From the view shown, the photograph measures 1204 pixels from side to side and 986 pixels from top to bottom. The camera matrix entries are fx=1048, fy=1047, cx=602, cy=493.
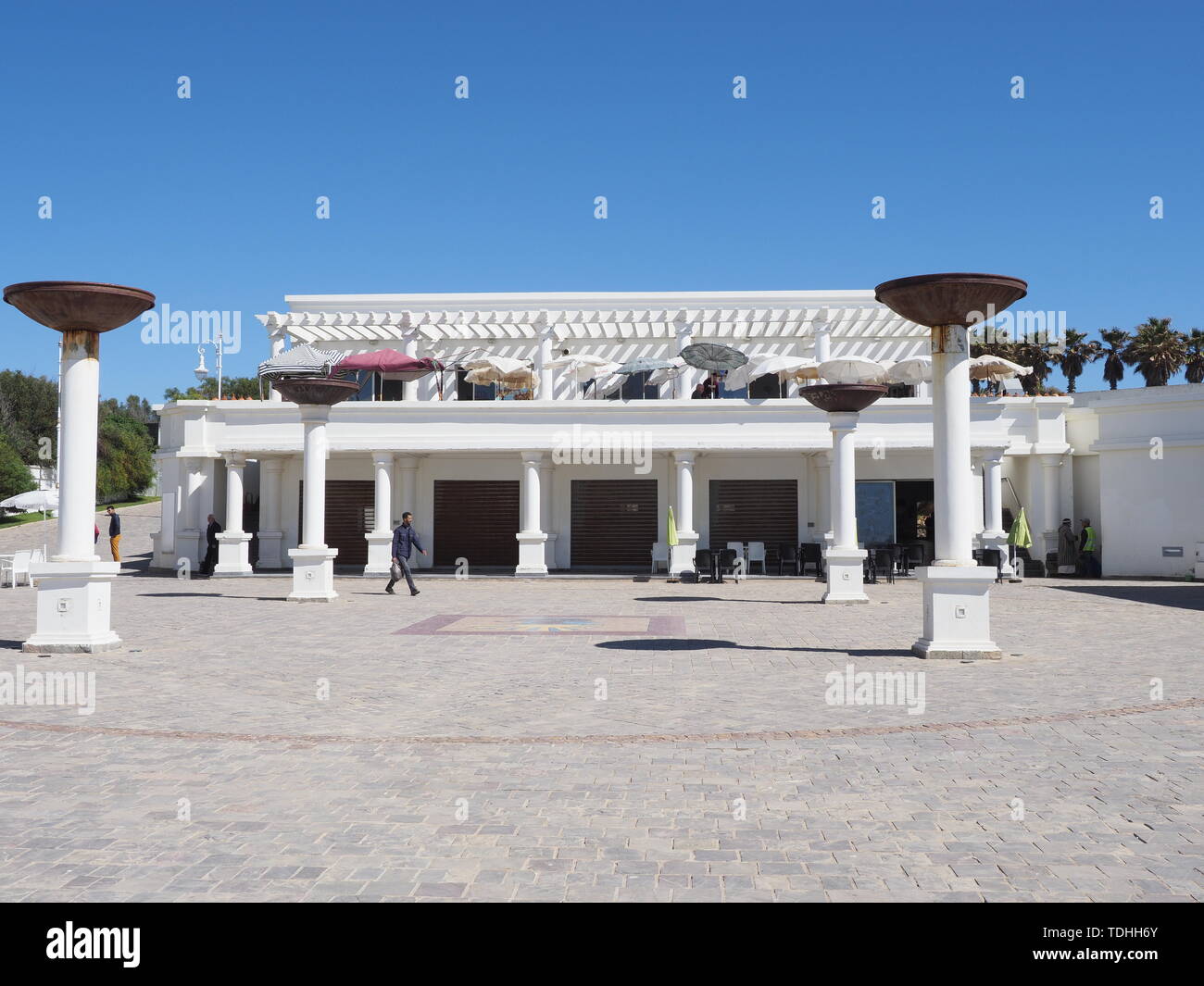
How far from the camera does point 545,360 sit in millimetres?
31875

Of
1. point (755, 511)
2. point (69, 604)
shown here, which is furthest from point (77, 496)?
point (755, 511)

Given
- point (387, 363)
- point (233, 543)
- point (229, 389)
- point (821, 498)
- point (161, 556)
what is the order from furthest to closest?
point (229, 389) < point (821, 498) < point (161, 556) < point (387, 363) < point (233, 543)

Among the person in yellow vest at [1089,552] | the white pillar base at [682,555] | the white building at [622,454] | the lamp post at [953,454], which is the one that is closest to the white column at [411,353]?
the white building at [622,454]

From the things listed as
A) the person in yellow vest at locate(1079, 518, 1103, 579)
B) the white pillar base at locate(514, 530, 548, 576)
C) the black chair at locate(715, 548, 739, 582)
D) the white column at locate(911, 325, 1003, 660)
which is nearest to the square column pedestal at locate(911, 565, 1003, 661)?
the white column at locate(911, 325, 1003, 660)

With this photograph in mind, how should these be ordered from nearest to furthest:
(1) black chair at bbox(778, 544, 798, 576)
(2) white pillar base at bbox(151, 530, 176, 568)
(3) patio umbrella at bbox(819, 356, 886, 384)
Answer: (3) patio umbrella at bbox(819, 356, 886, 384)
(1) black chair at bbox(778, 544, 798, 576)
(2) white pillar base at bbox(151, 530, 176, 568)

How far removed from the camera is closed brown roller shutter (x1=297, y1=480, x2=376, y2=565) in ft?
100

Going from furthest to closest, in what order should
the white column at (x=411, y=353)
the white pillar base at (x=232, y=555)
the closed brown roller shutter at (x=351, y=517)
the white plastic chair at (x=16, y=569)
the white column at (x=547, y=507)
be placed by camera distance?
the white column at (x=411, y=353) < the closed brown roller shutter at (x=351, y=517) < the white column at (x=547, y=507) < the white pillar base at (x=232, y=555) < the white plastic chair at (x=16, y=569)

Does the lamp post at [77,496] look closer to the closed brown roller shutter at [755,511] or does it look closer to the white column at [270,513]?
the white column at [270,513]

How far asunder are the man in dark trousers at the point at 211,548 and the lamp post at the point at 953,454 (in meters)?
20.6

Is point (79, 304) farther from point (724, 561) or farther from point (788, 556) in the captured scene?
point (788, 556)

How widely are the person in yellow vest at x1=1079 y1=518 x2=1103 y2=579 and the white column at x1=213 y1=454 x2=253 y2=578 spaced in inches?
874

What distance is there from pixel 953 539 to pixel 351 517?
21635 millimetres

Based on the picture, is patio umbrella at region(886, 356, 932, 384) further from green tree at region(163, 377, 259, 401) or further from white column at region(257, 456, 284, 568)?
green tree at region(163, 377, 259, 401)

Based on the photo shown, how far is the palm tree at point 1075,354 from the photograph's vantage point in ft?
181
